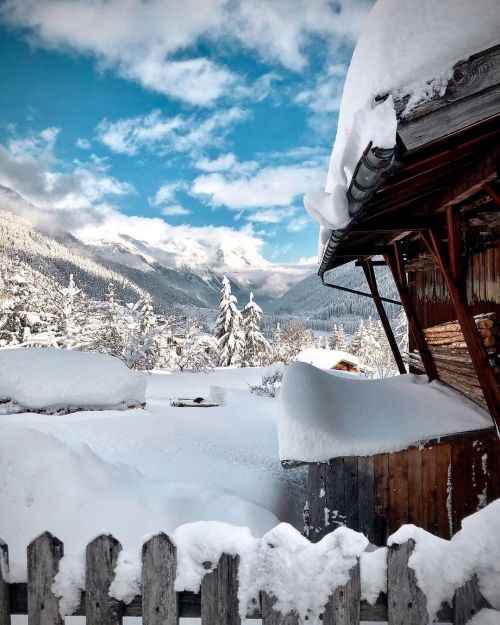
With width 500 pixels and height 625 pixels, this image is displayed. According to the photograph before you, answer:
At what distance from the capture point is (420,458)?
4016 mm

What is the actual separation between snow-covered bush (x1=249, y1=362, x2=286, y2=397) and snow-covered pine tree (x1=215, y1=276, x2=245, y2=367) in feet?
41.8

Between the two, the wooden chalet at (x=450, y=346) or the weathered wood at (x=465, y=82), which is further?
the wooden chalet at (x=450, y=346)

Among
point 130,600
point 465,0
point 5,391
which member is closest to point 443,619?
point 130,600

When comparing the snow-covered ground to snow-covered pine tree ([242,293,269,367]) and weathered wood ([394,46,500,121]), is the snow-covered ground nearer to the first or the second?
weathered wood ([394,46,500,121])

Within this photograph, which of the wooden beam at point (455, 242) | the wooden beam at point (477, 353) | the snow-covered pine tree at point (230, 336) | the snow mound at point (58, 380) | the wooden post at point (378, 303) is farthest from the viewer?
the snow-covered pine tree at point (230, 336)

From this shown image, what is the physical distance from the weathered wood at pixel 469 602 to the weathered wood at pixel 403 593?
0.12 m

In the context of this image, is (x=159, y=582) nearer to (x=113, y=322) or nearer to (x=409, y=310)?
(x=409, y=310)

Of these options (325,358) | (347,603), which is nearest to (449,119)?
(347,603)

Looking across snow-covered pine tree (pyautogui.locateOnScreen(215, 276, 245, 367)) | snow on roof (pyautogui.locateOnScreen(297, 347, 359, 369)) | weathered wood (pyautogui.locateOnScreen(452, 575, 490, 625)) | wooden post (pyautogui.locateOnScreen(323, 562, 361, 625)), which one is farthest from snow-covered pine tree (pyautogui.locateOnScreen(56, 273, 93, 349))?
weathered wood (pyautogui.locateOnScreen(452, 575, 490, 625))

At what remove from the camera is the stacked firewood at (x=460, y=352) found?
3.86 m


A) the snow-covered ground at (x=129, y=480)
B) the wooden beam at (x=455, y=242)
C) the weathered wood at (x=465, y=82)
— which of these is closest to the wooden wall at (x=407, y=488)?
the snow-covered ground at (x=129, y=480)

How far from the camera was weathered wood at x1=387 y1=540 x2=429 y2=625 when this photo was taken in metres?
1.43

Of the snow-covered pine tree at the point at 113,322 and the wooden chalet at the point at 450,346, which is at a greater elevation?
the snow-covered pine tree at the point at 113,322

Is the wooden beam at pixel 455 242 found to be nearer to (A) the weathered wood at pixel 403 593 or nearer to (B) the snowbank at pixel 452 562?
(B) the snowbank at pixel 452 562
